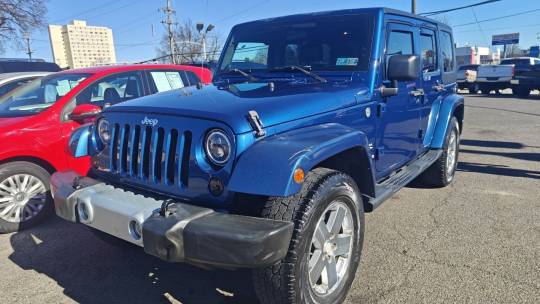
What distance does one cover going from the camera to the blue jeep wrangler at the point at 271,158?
6.95 ft

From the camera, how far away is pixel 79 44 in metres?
50.8

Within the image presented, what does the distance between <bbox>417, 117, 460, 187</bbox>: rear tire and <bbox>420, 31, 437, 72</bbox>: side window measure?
2.57ft

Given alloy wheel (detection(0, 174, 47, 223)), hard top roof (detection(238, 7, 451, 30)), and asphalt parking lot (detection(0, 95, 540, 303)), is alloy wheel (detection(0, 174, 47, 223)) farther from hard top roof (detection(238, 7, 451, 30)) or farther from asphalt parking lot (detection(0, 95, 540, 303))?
A: hard top roof (detection(238, 7, 451, 30))

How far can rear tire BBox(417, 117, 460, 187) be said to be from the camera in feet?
16.6

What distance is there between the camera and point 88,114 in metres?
4.34

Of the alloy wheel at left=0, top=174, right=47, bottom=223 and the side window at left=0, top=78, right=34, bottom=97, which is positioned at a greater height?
the side window at left=0, top=78, right=34, bottom=97

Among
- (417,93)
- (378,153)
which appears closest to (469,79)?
(417,93)

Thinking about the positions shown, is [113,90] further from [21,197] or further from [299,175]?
[299,175]

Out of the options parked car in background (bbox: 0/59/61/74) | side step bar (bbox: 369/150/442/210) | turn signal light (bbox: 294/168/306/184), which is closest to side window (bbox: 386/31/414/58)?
side step bar (bbox: 369/150/442/210)

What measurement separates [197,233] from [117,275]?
1557 mm

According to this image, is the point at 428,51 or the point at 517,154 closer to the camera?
the point at 428,51

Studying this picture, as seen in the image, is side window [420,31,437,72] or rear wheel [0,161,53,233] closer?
rear wheel [0,161,53,233]

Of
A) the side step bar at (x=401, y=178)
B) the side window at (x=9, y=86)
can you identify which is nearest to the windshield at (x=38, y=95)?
the side window at (x=9, y=86)

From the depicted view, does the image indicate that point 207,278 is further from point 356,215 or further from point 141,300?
point 356,215
